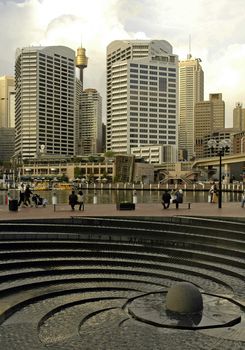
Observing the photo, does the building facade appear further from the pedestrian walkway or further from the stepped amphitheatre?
the stepped amphitheatre

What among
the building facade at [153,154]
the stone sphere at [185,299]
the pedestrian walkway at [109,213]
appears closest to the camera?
the stone sphere at [185,299]

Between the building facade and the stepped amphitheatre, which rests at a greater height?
the building facade

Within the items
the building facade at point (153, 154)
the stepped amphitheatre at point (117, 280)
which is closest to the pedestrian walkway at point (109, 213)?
the stepped amphitheatre at point (117, 280)

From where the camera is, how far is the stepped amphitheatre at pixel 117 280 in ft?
30.9

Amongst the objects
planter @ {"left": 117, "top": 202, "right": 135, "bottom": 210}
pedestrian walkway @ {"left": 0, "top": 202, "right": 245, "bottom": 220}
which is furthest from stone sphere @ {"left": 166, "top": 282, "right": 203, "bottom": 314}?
planter @ {"left": 117, "top": 202, "right": 135, "bottom": 210}

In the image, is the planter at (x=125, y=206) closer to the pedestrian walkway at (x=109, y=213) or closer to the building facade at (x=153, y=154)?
the pedestrian walkway at (x=109, y=213)

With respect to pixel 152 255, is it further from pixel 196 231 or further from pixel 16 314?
pixel 16 314

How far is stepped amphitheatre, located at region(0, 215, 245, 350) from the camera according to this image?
9.41 m

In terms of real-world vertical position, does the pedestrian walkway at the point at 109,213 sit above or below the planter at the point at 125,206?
below

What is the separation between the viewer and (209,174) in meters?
176

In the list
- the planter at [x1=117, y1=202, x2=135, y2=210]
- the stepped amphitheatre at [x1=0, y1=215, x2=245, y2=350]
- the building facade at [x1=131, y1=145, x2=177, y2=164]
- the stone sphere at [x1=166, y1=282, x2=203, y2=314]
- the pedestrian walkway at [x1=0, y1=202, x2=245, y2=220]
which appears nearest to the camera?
the stepped amphitheatre at [x1=0, y1=215, x2=245, y2=350]

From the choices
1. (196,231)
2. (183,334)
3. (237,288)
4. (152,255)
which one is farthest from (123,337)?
(196,231)

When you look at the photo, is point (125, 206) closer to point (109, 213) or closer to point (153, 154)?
point (109, 213)

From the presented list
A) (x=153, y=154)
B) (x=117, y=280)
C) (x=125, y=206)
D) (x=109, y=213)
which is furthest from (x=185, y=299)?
(x=153, y=154)
